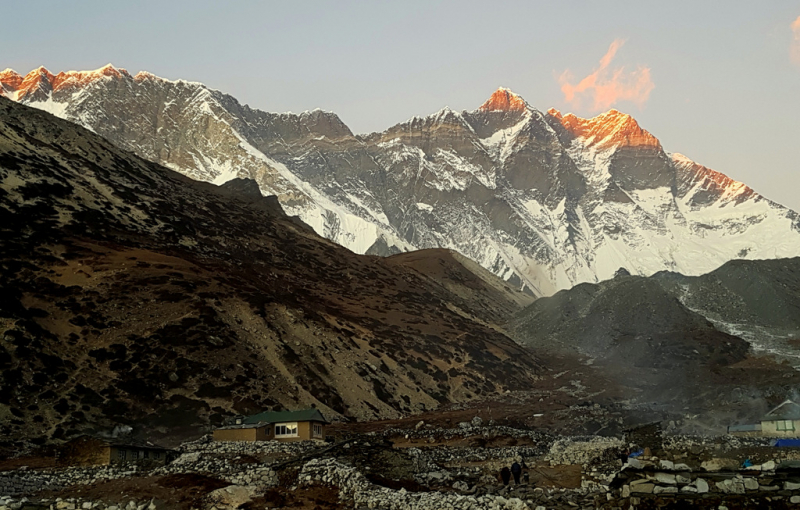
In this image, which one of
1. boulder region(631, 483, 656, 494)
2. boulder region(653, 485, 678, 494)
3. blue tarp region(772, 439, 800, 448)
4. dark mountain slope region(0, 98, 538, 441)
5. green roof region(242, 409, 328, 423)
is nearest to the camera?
boulder region(653, 485, 678, 494)

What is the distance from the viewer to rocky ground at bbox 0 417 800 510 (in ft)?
46.4

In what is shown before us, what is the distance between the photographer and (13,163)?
318ft

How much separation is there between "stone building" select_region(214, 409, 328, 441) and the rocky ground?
152cm

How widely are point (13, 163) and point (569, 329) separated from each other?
95.2 metres

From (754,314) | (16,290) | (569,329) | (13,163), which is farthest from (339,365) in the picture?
(754,314)

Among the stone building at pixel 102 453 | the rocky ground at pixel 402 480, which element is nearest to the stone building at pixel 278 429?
the rocky ground at pixel 402 480

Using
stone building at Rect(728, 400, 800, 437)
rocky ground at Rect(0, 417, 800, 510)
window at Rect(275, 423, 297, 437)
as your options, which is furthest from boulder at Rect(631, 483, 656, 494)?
stone building at Rect(728, 400, 800, 437)

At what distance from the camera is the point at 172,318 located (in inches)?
2729

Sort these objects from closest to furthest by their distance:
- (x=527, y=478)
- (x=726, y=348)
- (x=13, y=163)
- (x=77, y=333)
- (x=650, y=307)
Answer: (x=527, y=478)
(x=77, y=333)
(x=13, y=163)
(x=726, y=348)
(x=650, y=307)

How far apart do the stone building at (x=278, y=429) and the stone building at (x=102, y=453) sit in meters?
5.61

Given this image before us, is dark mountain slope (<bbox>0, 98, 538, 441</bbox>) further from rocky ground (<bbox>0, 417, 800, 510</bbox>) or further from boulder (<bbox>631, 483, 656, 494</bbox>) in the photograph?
boulder (<bbox>631, 483, 656, 494</bbox>)

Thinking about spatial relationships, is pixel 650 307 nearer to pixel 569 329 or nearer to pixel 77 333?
pixel 569 329

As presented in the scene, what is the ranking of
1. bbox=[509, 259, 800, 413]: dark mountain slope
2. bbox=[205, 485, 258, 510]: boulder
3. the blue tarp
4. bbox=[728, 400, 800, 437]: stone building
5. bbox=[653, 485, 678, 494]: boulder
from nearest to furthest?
bbox=[653, 485, 678, 494]: boulder < bbox=[205, 485, 258, 510]: boulder < the blue tarp < bbox=[728, 400, 800, 437]: stone building < bbox=[509, 259, 800, 413]: dark mountain slope

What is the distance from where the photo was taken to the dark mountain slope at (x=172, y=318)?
187ft
